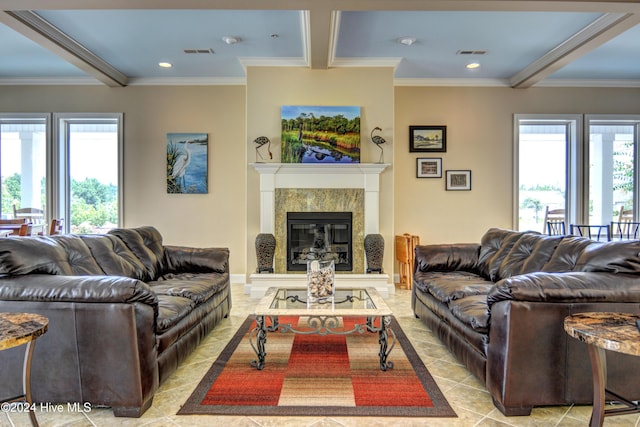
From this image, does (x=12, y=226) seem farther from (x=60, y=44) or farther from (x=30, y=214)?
(x=60, y=44)

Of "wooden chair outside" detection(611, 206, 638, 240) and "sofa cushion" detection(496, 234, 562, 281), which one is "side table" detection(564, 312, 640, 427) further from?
"wooden chair outside" detection(611, 206, 638, 240)

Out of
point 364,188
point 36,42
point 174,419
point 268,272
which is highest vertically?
point 36,42

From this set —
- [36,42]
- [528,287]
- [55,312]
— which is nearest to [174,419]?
[55,312]

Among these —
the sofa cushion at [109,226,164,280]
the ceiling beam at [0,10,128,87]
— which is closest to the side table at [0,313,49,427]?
the sofa cushion at [109,226,164,280]

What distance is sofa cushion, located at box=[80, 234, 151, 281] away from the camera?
9.37 ft

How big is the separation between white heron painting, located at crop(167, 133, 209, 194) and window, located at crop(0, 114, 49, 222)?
198cm

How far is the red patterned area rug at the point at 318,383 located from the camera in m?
2.15

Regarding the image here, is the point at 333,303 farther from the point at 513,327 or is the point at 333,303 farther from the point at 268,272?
the point at 268,272

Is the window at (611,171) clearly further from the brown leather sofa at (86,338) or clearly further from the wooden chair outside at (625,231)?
the brown leather sofa at (86,338)

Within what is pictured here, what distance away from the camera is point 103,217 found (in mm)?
5938

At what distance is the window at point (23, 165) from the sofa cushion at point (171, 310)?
4595 mm

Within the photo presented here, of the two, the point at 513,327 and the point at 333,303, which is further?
the point at 333,303

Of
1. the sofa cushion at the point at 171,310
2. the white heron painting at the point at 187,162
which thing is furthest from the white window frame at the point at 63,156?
the sofa cushion at the point at 171,310

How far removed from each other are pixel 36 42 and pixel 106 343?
392 centimetres
